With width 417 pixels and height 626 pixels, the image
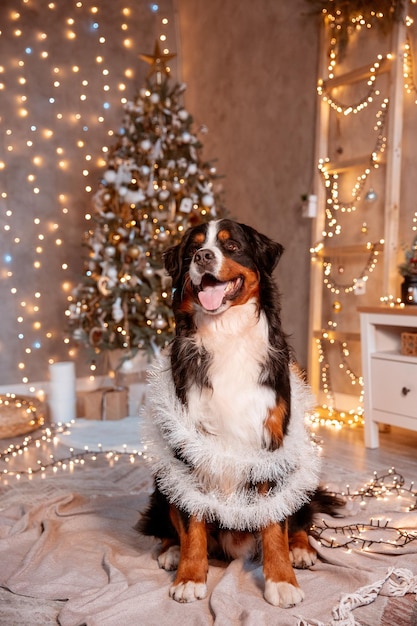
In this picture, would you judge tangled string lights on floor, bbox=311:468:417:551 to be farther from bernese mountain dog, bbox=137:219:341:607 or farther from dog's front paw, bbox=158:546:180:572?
dog's front paw, bbox=158:546:180:572

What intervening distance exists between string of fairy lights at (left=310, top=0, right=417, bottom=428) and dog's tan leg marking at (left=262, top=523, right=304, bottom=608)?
84.9 inches

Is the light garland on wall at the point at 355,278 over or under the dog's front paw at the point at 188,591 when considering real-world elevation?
over

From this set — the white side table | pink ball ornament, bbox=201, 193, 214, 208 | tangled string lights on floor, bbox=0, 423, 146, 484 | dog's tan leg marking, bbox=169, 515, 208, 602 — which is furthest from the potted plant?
dog's tan leg marking, bbox=169, 515, 208, 602

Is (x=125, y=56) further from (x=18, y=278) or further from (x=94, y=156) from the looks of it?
(x=18, y=278)

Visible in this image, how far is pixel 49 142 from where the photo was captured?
4.95 meters

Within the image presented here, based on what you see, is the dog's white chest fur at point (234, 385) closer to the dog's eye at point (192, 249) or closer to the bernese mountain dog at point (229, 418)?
the bernese mountain dog at point (229, 418)

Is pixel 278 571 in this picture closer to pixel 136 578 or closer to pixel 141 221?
pixel 136 578

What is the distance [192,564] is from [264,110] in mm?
3925

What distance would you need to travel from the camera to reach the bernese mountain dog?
69.1 inches

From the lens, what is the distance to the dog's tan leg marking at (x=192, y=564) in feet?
5.71

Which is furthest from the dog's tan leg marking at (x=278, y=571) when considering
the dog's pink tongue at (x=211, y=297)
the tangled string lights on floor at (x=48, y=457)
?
the tangled string lights on floor at (x=48, y=457)

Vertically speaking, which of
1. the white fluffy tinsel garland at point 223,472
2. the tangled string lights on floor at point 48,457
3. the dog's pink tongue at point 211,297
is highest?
the dog's pink tongue at point 211,297

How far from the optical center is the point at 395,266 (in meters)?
3.82

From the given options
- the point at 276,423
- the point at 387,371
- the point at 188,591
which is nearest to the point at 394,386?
the point at 387,371
